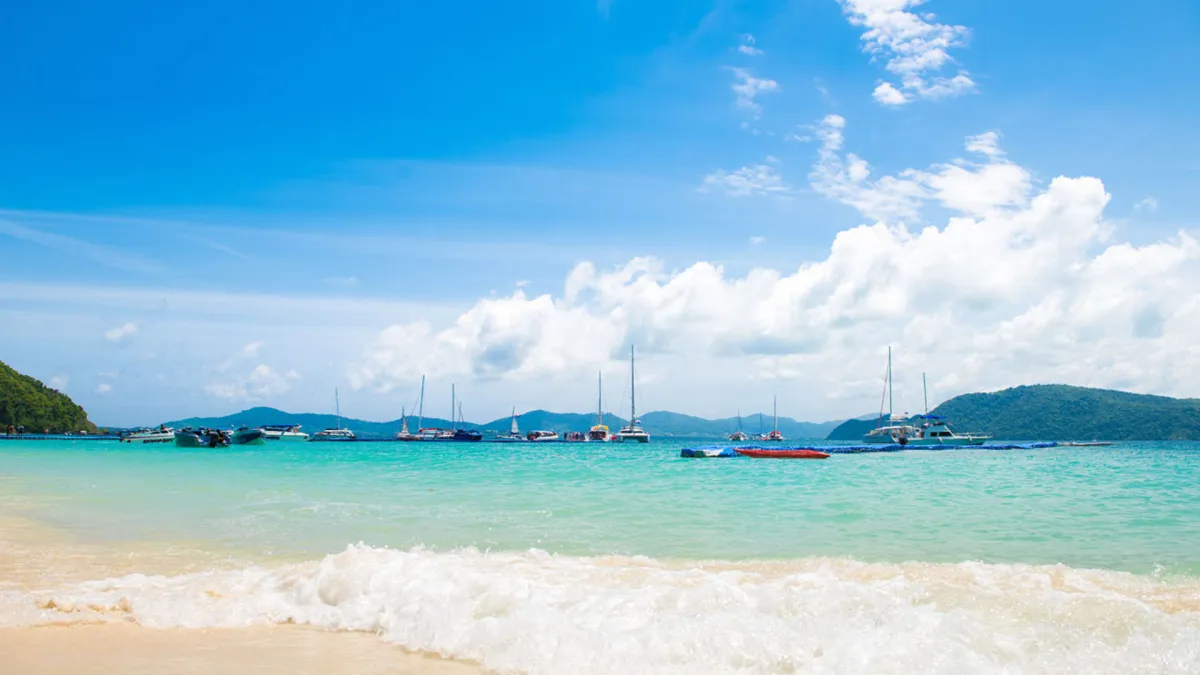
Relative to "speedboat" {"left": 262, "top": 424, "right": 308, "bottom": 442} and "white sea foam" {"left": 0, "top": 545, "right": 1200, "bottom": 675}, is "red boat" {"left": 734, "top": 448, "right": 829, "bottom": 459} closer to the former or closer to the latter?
"white sea foam" {"left": 0, "top": 545, "right": 1200, "bottom": 675}

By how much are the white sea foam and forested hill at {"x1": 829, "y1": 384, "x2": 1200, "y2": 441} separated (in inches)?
5401

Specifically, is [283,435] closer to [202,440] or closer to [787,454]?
[202,440]

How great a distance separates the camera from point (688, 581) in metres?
8.80

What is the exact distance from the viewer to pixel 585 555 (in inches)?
468

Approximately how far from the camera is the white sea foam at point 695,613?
6.33m

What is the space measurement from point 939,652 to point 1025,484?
82.5 feet

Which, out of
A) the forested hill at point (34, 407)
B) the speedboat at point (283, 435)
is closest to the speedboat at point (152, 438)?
the speedboat at point (283, 435)

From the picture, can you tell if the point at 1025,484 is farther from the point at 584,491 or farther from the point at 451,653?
the point at 451,653

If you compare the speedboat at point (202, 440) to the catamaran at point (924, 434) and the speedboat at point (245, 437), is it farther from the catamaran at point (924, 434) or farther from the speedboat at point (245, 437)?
the catamaran at point (924, 434)

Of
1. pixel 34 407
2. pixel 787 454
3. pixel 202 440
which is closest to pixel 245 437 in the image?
pixel 202 440

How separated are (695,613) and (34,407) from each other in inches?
6275

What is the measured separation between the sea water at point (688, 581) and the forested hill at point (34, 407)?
134 meters

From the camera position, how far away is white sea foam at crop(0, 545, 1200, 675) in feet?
20.8

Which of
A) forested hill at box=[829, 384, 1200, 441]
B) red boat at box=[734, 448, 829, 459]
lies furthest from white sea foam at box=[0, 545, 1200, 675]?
forested hill at box=[829, 384, 1200, 441]
